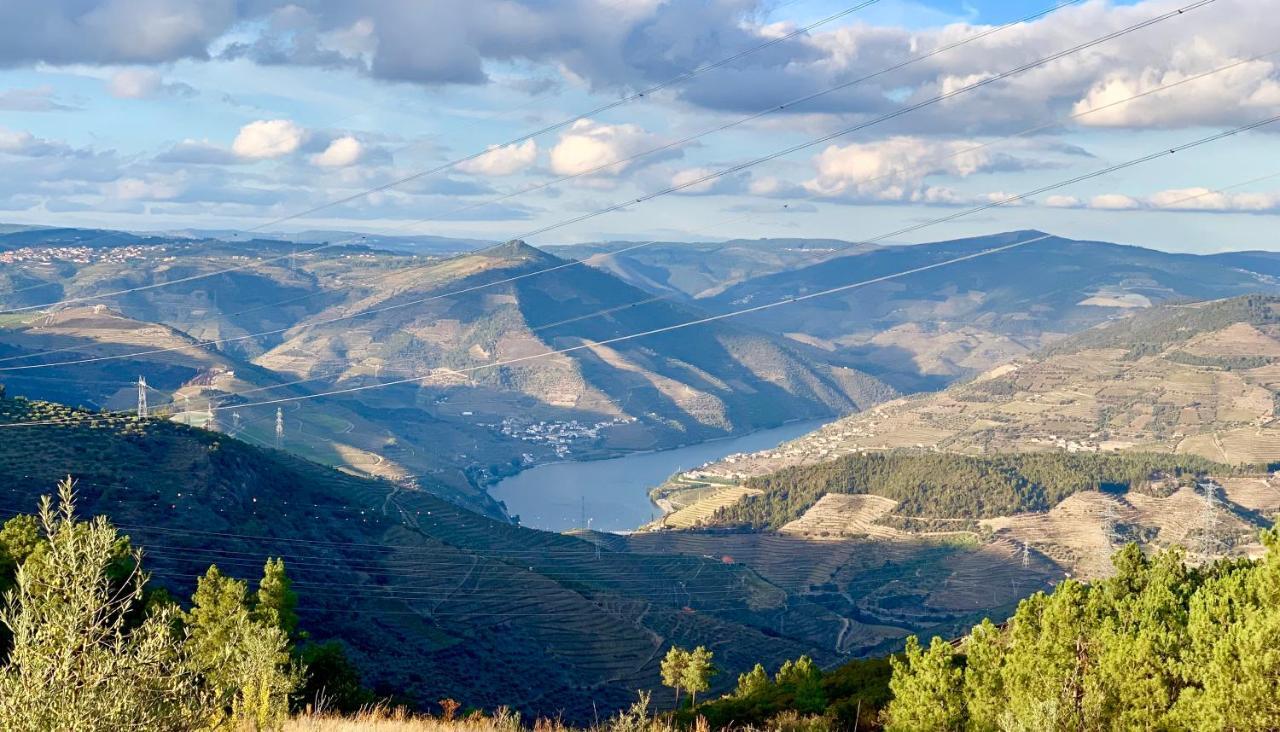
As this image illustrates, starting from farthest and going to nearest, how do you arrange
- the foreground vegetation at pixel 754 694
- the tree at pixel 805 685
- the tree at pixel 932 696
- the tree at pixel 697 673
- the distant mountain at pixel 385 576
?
1. the distant mountain at pixel 385 576
2. the tree at pixel 697 673
3. the tree at pixel 805 685
4. the tree at pixel 932 696
5. the foreground vegetation at pixel 754 694

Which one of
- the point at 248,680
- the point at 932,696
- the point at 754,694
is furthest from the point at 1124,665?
the point at 754,694

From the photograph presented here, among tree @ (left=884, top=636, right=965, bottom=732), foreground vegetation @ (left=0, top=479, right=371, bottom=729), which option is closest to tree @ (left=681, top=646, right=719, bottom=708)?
tree @ (left=884, top=636, right=965, bottom=732)

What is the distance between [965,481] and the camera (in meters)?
182

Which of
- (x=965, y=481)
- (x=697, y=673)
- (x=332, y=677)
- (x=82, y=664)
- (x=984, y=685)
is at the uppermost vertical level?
(x=82, y=664)

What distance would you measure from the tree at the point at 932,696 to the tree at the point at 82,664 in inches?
751

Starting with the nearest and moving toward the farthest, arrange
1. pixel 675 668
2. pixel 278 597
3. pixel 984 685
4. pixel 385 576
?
pixel 984 685, pixel 278 597, pixel 675 668, pixel 385 576

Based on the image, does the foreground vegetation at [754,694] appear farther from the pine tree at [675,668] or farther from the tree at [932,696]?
the pine tree at [675,668]

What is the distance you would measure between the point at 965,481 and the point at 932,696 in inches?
6413

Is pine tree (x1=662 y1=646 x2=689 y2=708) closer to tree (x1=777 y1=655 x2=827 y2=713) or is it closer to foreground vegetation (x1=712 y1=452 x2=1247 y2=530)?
tree (x1=777 y1=655 x2=827 y2=713)

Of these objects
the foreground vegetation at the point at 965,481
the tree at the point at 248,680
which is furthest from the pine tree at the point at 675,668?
the foreground vegetation at the point at 965,481

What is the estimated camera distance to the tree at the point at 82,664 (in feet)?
28.1

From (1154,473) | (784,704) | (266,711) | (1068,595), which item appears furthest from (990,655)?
(1154,473)

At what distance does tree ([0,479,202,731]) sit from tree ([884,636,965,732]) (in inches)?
751

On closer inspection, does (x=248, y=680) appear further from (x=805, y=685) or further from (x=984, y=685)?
(x=805, y=685)
